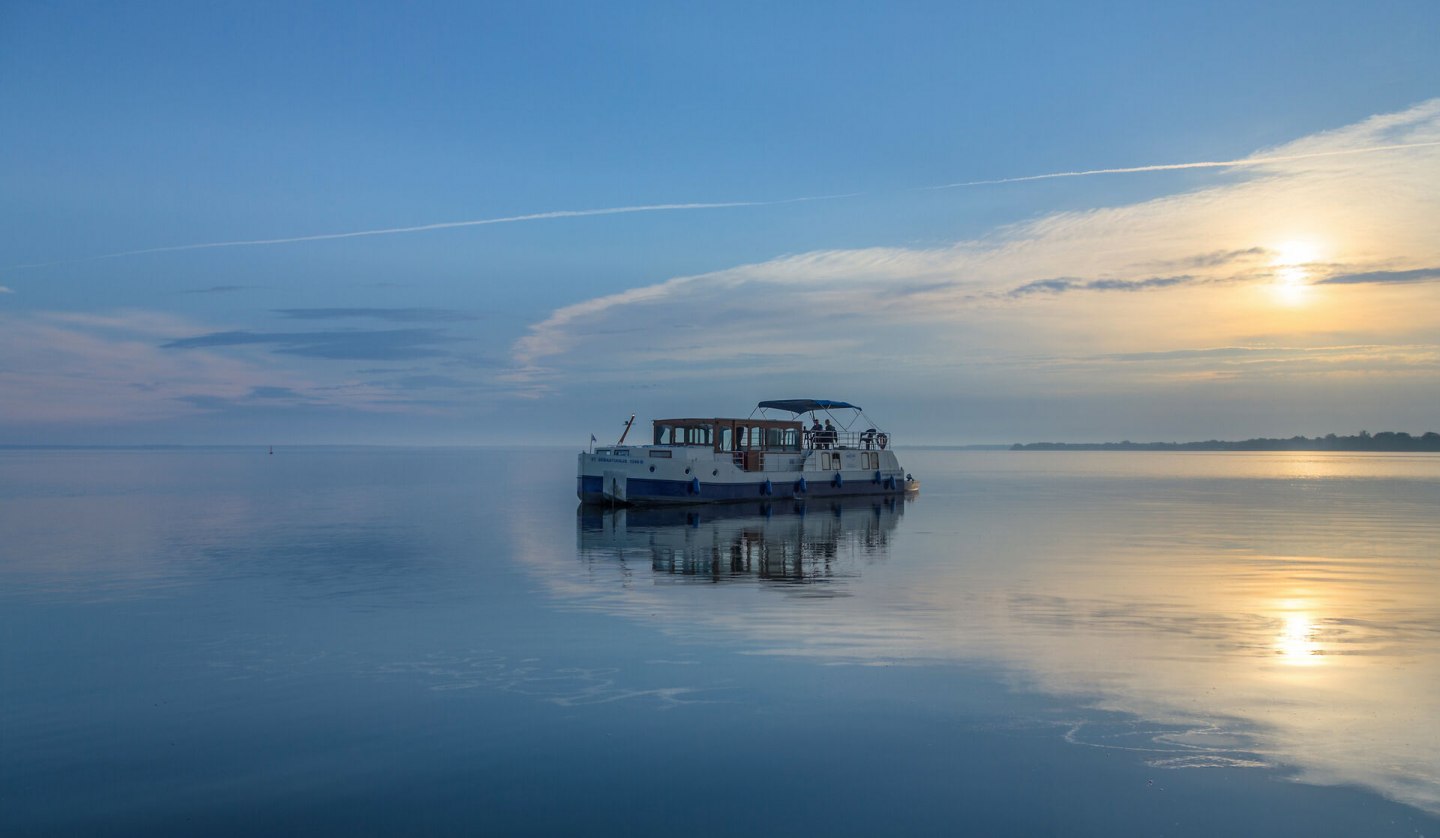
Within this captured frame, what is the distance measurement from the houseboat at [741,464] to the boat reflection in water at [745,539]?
1.22 m

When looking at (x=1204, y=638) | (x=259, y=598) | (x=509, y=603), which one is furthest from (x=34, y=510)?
(x=1204, y=638)

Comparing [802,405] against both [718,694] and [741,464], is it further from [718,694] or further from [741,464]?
[718,694]

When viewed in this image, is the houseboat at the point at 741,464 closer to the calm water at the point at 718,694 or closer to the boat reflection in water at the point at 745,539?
the boat reflection in water at the point at 745,539

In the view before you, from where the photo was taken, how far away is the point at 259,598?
78.3 feet

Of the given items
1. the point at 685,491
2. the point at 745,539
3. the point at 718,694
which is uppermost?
the point at 685,491

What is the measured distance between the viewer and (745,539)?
40188mm

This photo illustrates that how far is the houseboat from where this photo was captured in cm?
5375

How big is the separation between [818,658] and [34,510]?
56.8 m

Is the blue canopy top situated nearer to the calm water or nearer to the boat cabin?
the boat cabin

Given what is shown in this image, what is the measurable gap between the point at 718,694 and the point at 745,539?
26008 millimetres

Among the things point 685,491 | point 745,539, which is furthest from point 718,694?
point 685,491

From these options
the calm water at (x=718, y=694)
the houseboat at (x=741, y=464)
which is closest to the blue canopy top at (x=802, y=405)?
the houseboat at (x=741, y=464)

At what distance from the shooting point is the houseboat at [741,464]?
53750 mm

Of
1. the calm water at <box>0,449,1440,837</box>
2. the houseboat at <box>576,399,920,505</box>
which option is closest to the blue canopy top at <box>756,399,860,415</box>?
the houseboat at <box>576,399,920,505</box>
